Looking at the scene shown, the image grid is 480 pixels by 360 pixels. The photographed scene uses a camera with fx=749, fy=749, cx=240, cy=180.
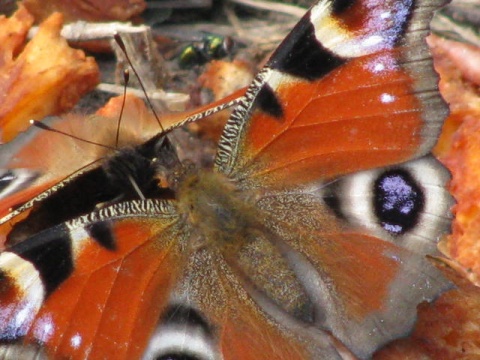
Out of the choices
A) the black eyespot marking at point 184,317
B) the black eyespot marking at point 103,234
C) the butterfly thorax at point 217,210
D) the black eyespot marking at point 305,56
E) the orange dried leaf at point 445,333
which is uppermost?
the black eyespot marking at point 305,56

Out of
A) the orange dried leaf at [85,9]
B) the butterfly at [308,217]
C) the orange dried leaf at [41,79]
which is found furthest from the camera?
the orange dried leaf at [85,9]

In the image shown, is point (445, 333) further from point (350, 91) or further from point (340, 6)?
point (340, 6)

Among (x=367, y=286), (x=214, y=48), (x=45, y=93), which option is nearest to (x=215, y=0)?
(x=214, y=48)

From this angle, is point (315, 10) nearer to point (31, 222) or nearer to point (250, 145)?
point (250, 145)

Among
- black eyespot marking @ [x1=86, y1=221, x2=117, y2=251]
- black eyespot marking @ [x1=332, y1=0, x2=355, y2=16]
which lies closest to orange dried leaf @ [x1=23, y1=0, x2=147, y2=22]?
black eyespot marking @ [x1=332, y1=0, x2=355, y2=16]

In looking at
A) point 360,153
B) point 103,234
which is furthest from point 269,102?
point 103,234

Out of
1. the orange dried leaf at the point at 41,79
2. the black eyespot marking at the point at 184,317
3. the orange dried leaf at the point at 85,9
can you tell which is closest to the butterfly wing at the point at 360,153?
the black eyespot marking at the point at 184,317

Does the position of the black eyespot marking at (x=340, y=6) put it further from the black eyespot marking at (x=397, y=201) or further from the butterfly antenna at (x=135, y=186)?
the butterfly antenna at (x=135, y=186)
